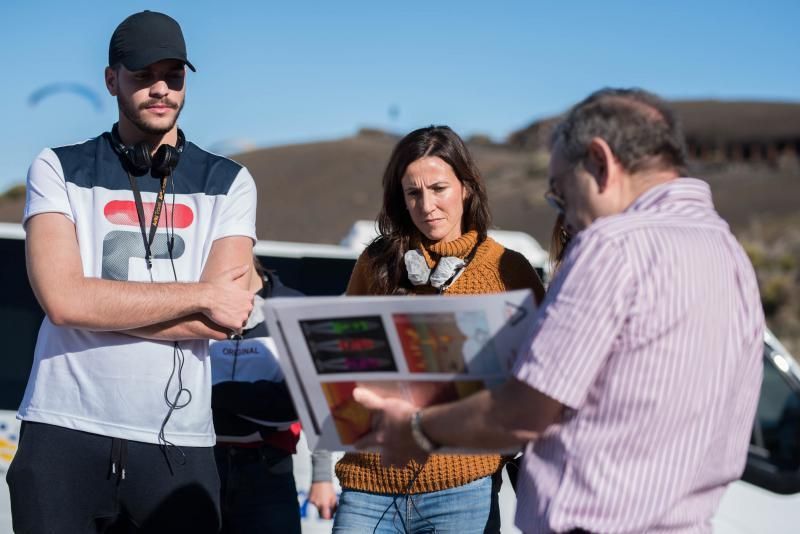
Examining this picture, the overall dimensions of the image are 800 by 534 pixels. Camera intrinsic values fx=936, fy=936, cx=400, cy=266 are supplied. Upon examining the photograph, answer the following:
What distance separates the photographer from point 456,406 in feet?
6.92

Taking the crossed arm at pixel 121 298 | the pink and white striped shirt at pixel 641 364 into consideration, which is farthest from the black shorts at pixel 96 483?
the pink and white striped shirt at pixel 641 364

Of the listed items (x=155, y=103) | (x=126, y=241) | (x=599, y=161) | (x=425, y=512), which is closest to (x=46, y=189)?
(x=126, y=241)

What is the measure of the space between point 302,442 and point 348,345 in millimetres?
2349

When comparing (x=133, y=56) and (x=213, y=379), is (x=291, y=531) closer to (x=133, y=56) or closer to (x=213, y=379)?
(x=213, y=379)

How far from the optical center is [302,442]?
4430mm

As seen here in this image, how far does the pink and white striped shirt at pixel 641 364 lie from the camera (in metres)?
1.90

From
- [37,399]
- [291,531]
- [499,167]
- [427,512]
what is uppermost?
[37,399]

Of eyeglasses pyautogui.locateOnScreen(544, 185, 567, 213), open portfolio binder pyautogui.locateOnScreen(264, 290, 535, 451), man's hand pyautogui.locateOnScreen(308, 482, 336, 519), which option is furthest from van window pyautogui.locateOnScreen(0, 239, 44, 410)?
eyeglasses pyautogui.locateOnScreen(544, 185, 567, 213)

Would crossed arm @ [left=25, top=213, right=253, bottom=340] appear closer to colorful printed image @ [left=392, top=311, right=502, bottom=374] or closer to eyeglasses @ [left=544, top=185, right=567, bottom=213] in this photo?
colorful printed image @ [left=392, top=311, right=502, bottom=374]

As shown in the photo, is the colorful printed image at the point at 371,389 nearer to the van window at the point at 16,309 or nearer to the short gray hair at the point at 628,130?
the short gray hair at the point at 628,130

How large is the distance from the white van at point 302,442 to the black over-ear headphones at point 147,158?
4.88 feet

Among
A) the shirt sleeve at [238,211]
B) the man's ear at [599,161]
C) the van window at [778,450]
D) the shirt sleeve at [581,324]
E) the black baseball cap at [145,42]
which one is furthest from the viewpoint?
the van window at [778,450]

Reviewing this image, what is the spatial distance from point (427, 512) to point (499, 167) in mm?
41921

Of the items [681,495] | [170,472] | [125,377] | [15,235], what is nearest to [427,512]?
[170,472]
